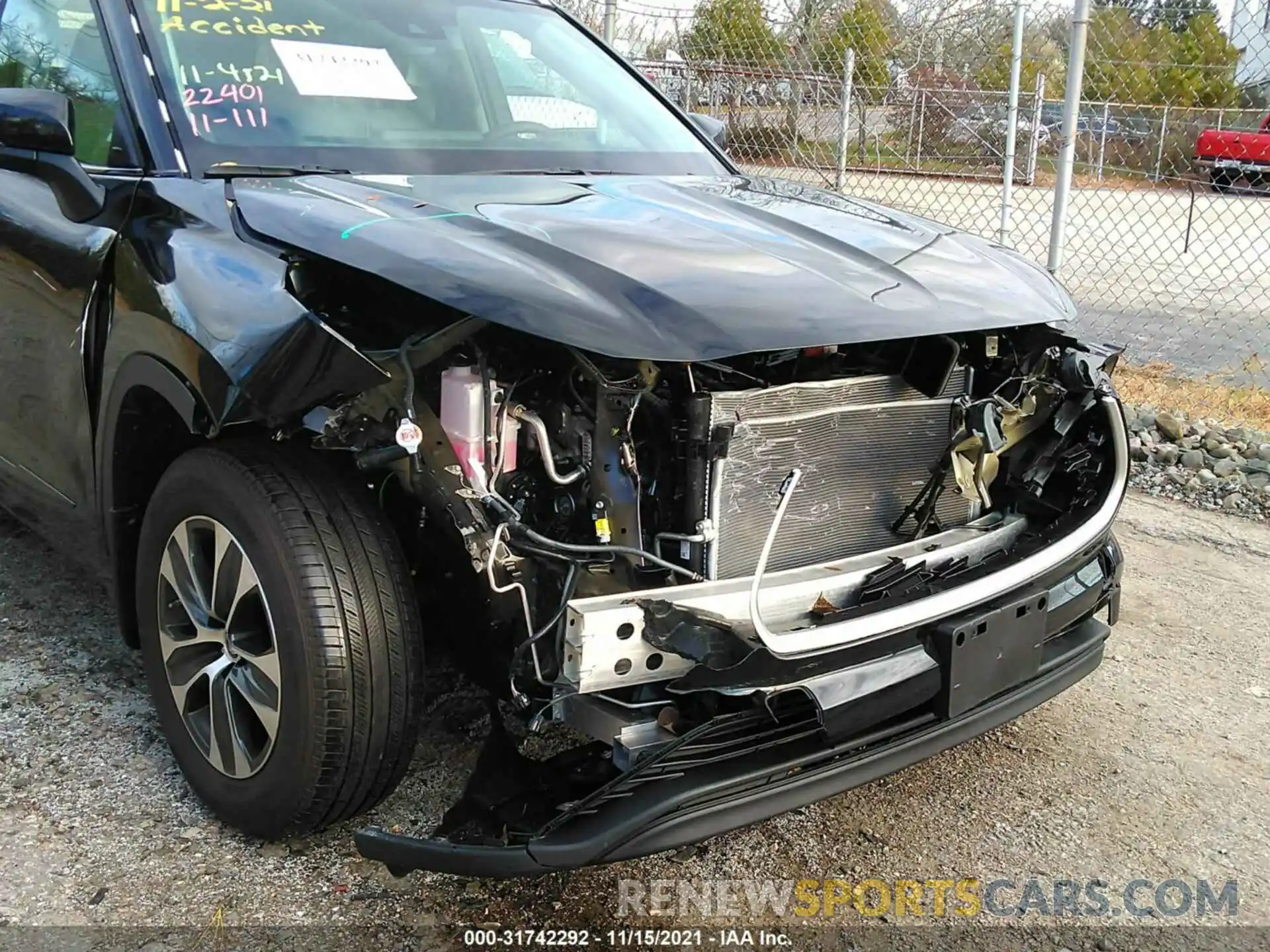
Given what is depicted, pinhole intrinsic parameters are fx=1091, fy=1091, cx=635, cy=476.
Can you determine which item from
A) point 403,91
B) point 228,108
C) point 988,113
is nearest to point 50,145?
point 228,108

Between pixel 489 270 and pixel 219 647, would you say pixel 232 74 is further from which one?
pixel 219 647

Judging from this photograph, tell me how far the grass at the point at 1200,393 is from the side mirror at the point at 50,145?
16.0ft

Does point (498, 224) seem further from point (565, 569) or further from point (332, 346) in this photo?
point (565, 569)

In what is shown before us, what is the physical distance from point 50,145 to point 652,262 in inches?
56.6

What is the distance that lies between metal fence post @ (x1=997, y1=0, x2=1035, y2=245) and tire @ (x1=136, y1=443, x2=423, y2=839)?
4.93m

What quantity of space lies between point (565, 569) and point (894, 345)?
96cm

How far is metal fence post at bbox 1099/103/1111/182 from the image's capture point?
637cm

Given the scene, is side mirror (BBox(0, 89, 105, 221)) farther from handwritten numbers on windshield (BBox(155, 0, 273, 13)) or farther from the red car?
the red car

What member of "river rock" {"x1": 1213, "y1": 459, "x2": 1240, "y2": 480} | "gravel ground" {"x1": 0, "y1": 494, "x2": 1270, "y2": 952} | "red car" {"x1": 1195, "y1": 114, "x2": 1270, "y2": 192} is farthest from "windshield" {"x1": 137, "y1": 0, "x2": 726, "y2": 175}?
"red car" {"x1": 1195, "y1": 114, "x2": 1270, "y2": 192}

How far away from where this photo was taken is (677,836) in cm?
183

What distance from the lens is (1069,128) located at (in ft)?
16.9

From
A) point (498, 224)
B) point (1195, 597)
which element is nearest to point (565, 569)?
point (498, 224)

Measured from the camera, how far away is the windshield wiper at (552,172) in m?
2.91

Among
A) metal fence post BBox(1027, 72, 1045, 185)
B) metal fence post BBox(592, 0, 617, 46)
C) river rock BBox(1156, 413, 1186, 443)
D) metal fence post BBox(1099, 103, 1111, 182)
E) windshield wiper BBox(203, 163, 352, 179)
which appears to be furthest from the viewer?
metal fence post BBox(592, 0, 617, 46)
